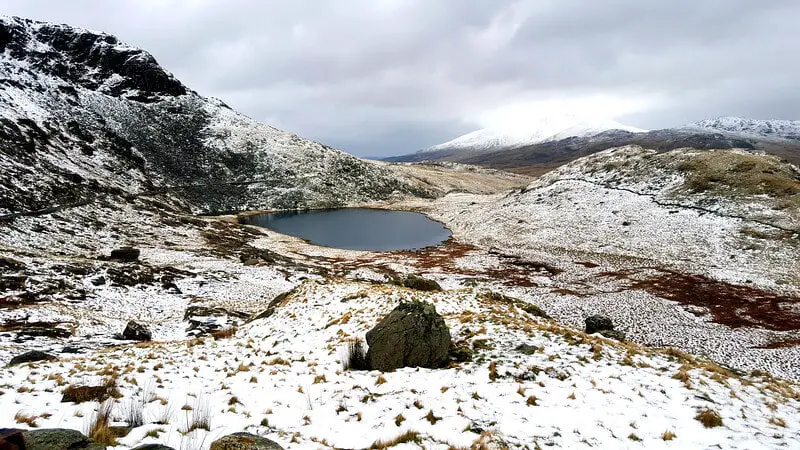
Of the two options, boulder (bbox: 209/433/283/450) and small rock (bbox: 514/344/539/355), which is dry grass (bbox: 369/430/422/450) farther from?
small rock (bbox: 514/344/539/355)

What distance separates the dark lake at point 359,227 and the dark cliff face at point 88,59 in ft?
190

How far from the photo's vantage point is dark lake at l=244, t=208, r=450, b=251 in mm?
73250

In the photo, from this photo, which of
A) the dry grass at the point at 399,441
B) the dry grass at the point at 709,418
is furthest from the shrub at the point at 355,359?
the dry grass at the point at 709,418

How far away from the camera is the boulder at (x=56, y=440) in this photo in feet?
19.9

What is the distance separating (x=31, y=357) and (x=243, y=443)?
1227cm

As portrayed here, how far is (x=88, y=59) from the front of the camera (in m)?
115

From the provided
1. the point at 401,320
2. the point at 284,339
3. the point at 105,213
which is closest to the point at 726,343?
the point at 401,320

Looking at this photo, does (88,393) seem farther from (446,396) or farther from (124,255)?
(124,255)

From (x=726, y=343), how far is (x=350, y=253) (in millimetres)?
47071

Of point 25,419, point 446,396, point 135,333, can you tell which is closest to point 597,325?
point 446,396

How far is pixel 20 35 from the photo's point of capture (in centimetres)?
10744

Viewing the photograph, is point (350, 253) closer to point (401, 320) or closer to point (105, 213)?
point (105, 213)

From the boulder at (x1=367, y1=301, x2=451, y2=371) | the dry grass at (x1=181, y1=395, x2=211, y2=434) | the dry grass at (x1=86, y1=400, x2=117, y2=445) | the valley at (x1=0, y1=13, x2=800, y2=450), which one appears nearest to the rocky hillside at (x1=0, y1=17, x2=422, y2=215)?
the valley at (x1=0, y1=13, x2=800, y2=450)

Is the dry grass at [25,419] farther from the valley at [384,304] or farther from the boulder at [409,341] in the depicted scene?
the boulder at [409,341]
